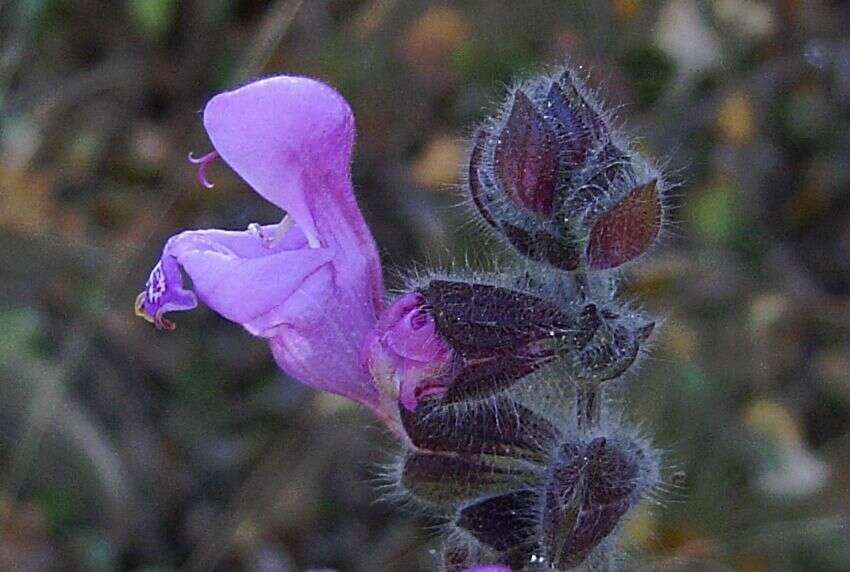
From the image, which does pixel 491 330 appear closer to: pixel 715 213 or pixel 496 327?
pixel 496 327

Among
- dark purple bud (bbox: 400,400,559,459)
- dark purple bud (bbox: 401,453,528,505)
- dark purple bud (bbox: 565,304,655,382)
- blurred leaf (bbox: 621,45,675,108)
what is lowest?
blurred leaf (bbox: 621,45,675,108)

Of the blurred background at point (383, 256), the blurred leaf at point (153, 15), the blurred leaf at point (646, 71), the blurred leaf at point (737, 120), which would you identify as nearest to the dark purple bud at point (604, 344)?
the blurred background at point (383, 256)

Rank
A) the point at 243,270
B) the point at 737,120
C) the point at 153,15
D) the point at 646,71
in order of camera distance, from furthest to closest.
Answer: the point at 153,15
the point at 737,120
the point at 646,71
the point at 243,270

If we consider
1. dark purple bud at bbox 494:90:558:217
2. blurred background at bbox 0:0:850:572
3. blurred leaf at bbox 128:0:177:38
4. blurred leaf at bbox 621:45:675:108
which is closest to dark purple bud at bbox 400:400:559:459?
dark purple bud at bbox 494:90:558:217

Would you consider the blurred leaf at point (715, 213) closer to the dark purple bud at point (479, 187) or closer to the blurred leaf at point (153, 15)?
the blurred leaf at point (153, 15)

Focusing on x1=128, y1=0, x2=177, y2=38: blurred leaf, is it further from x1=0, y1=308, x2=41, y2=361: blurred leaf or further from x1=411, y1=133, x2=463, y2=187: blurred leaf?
x1=0, y1=308, x2=41, y2=361: blurred leaf

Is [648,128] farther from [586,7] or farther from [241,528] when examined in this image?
[241,528]

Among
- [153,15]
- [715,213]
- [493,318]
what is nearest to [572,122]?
[493,318]

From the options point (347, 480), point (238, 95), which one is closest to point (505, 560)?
point (238, 95)
